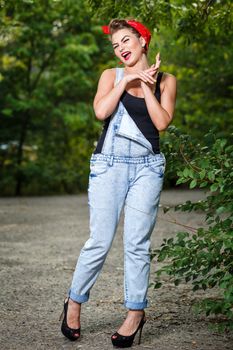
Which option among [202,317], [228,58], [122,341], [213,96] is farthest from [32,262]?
[213,96]

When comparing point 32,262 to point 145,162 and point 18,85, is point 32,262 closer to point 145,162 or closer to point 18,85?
point 145,162

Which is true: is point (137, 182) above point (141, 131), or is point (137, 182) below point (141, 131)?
below

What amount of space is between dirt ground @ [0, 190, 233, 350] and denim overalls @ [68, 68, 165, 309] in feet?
1.58

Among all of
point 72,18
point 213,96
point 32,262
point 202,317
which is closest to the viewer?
point 202,317

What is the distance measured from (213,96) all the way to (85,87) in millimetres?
4223

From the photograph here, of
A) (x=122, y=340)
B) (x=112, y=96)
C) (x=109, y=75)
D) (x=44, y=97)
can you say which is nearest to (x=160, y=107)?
(x=112, y=96)

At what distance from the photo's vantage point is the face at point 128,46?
173 inches

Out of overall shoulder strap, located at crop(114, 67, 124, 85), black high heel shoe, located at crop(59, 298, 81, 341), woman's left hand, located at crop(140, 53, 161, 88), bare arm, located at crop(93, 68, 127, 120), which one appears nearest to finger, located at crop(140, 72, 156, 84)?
woman's left hand, located at crop(140, 53, 161, 88)

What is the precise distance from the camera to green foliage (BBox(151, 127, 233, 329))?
413 cm

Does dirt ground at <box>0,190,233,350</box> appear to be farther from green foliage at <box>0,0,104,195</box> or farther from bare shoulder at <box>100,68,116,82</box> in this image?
green foliage at <box>0,0,104,195</box>

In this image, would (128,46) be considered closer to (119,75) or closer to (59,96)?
(119,75)

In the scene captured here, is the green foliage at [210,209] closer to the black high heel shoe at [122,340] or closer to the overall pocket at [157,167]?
the overall pocket at [157,167]

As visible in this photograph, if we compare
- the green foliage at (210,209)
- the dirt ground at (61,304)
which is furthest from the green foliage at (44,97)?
the green foliage at (210,209)

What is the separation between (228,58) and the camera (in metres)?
15.2
